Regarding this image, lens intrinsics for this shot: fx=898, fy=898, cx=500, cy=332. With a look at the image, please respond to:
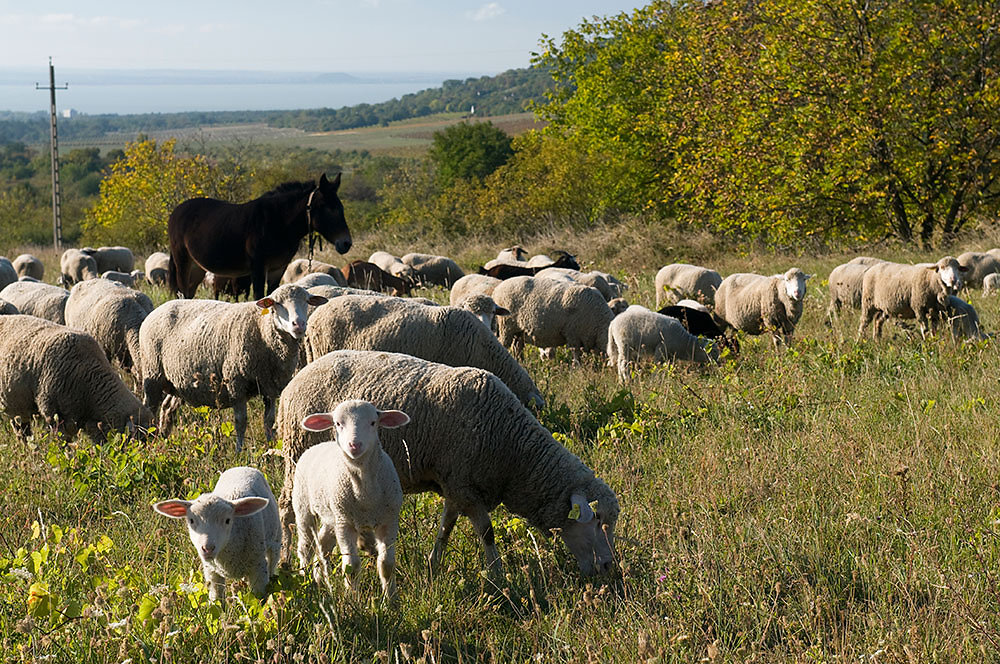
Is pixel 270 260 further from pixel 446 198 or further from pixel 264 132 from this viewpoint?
pixel 264 132

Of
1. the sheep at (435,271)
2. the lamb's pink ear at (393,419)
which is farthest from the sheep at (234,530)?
the sheep at (435,271)

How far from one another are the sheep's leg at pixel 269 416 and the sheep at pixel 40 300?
419cm

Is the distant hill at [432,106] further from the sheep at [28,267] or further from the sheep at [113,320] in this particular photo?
the sheep at [113,320]

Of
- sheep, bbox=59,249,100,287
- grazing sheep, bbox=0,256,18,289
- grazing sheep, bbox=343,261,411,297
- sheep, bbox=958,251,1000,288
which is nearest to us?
grazing sheep, bbox=0,256,18,289

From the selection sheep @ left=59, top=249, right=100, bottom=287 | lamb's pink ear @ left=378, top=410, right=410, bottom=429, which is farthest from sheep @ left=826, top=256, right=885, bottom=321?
sheep @ left=59, top=249, right=100, bottom=287

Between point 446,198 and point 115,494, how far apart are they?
117ft

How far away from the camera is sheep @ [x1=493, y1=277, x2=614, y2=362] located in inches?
415

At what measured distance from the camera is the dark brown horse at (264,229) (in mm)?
11797

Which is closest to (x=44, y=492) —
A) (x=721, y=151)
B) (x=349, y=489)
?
(x=349, y=489)

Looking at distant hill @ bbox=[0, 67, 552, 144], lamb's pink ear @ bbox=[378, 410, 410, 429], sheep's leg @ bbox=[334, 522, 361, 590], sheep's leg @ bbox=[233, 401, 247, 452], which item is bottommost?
sheep's leg @ bbox=[233, 401, 247, 452]

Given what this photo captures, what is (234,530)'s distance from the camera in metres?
4.04

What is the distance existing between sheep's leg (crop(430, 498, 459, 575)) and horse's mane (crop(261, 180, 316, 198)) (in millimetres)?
7968

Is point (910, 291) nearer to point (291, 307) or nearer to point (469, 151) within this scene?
point (291, 307)

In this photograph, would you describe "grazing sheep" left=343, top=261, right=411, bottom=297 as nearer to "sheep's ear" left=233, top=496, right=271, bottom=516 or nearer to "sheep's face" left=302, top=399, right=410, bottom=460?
"sheep's face" left=302, top=399, right=410, bottom=460
